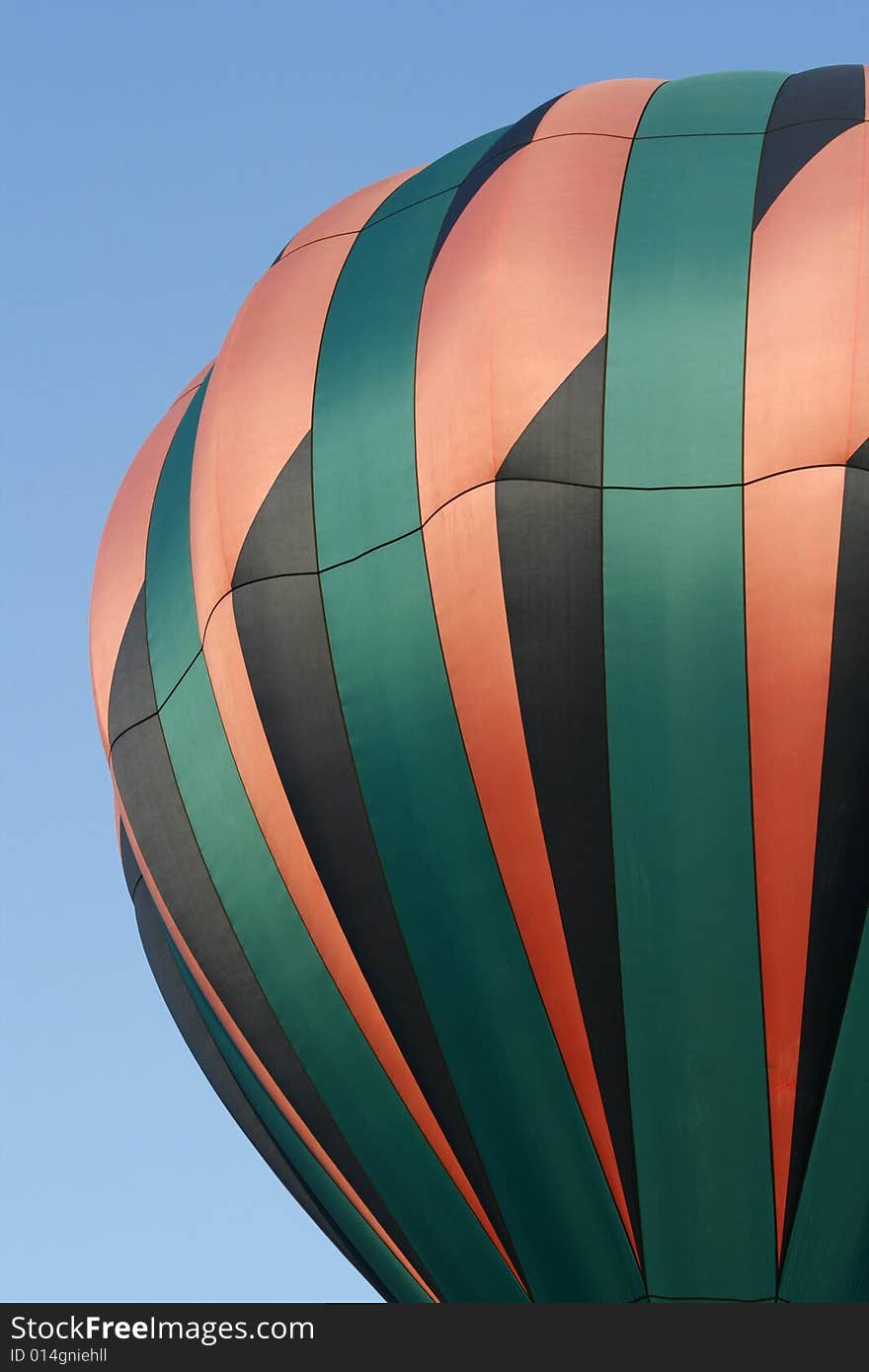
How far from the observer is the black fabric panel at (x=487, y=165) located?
10242 millimetres

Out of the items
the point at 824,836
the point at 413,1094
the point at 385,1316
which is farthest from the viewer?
the point at 413,1094

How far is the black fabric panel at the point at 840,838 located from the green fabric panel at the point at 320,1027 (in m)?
1.39

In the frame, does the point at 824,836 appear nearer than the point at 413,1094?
Yes

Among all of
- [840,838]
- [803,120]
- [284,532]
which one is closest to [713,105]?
[803,120]

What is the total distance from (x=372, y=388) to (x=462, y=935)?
2.13 m

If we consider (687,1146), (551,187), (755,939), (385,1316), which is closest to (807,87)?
(551,187)

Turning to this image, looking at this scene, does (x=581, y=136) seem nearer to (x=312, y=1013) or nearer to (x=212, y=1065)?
(x=312, y=1013)

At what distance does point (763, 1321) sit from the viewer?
883 centimetres

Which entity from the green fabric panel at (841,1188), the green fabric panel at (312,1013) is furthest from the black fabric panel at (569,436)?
the green fabric panel at (841,1188)

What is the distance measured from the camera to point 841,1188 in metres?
9.18

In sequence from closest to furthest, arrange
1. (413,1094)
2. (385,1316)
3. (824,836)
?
(385,1316) < (824,836) < (413,1094)

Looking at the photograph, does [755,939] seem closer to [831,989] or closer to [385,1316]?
[831,989]

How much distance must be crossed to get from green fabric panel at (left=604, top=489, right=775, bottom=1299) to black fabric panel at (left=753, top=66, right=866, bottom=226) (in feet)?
4.73

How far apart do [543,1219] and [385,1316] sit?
1.33 meters
